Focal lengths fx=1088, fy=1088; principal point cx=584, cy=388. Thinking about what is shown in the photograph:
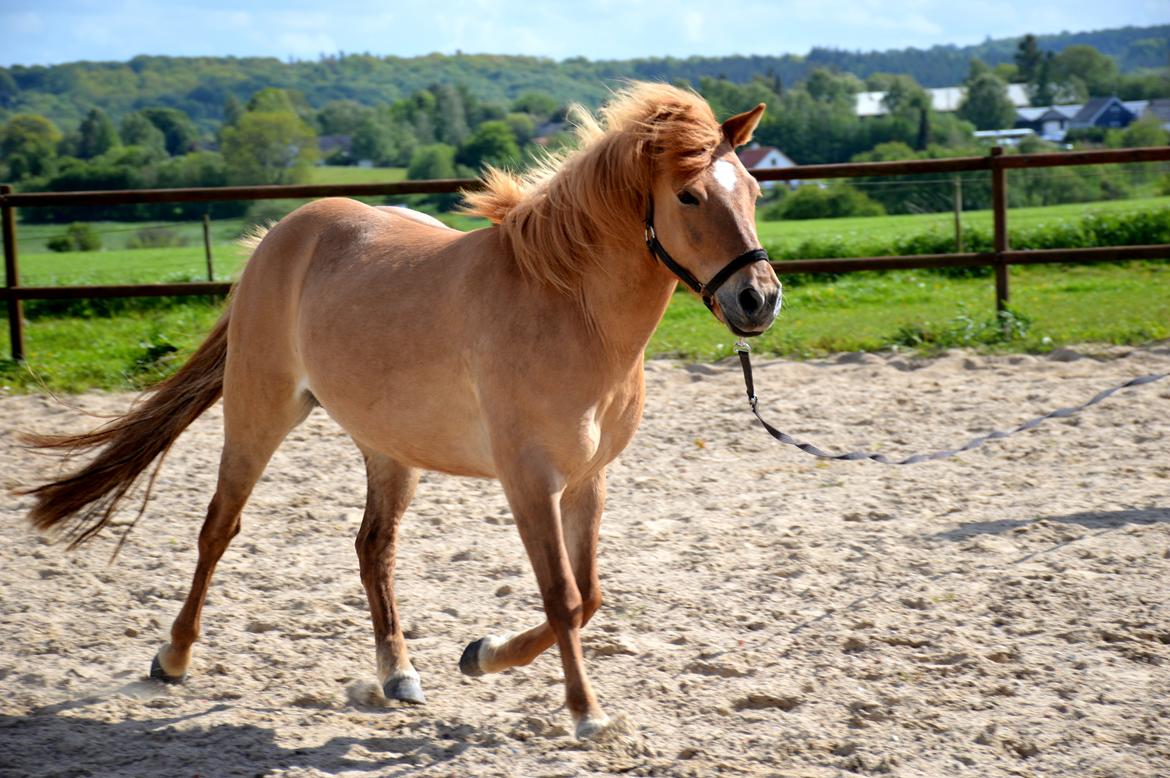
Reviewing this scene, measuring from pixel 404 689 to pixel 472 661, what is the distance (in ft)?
0.83

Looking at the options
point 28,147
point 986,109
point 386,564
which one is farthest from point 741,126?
point 986,109

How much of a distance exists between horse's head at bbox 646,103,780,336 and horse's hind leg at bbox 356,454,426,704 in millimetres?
1498

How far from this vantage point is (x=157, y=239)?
26578mm

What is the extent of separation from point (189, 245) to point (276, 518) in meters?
21.5

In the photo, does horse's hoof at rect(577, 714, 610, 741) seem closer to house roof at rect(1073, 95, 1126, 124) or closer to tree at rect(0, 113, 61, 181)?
tree at rect(0, 113, 61, 181)

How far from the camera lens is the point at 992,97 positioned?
85.1m

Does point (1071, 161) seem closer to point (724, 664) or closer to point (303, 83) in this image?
point (724, 664)

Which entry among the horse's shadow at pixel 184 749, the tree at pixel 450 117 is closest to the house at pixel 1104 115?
the tree at pixel 450 117

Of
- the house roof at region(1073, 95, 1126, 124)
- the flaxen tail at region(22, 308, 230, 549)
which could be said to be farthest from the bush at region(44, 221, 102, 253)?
the house roof at region(1073, 95, 1126, 124)

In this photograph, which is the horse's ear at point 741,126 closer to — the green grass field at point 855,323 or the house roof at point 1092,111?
the green grass field at point 855,323

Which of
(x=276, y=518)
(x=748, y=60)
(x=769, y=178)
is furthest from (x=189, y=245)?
(x=748, y=60)

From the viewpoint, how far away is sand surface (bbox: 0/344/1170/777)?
3.08 m

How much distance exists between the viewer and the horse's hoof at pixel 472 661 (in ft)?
11.3

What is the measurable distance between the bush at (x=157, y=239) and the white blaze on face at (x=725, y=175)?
24298 mm
